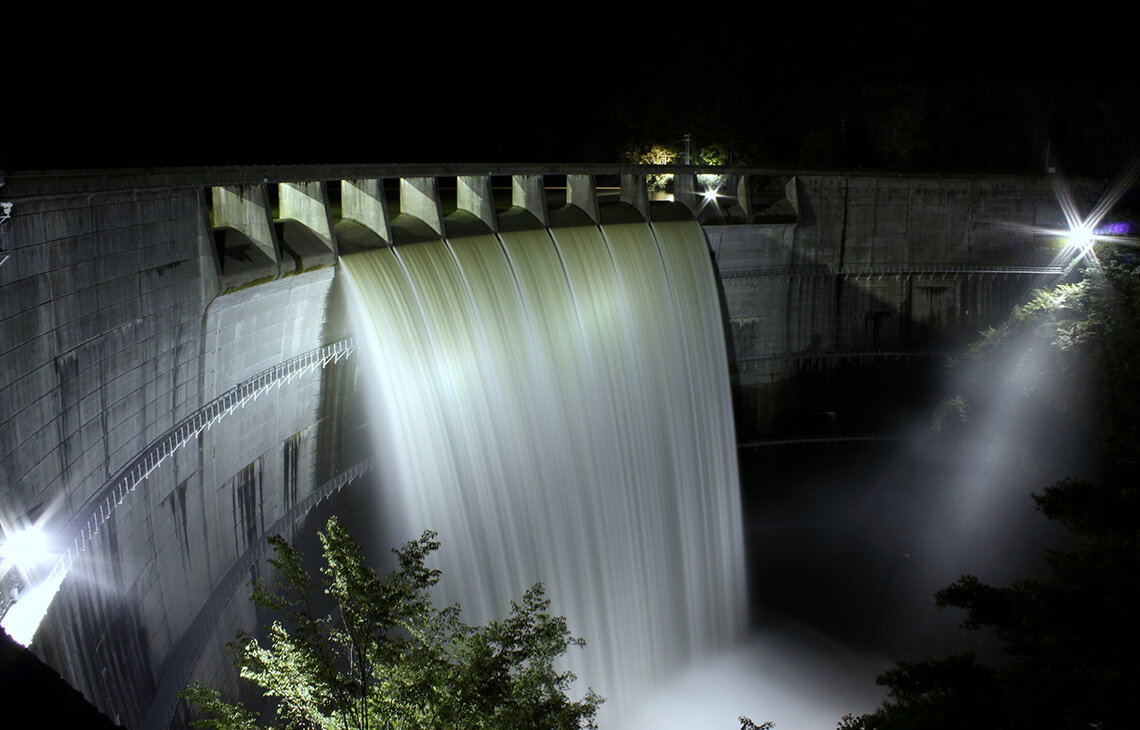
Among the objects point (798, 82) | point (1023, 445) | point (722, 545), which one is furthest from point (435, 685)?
point (798, 82)

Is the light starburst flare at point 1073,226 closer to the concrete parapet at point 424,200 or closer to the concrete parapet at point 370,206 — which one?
the concrete parapet at point 424,200

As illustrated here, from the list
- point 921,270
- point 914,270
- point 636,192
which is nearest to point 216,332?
point 636,192

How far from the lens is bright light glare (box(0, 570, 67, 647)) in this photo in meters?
7.11

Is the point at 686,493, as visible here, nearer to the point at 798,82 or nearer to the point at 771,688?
the point at 771,688

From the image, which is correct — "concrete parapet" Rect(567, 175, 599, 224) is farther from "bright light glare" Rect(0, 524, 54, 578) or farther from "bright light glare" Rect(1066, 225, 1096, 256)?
"bright light glare" Rect(1066, 225, 1096, 256)

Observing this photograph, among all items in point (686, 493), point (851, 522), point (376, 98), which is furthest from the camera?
point (376, 98)

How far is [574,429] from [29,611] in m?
10.3

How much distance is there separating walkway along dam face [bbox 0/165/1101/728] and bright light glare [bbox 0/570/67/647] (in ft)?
0.07

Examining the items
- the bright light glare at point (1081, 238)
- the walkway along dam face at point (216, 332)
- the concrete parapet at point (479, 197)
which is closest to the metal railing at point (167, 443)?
the walkway along dam face at point (216, 332)

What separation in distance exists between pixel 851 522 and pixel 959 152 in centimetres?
2112

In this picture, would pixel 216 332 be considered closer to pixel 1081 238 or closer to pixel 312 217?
pixel 312 217

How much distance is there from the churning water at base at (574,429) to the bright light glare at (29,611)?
6108 millimetres

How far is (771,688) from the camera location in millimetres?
17438

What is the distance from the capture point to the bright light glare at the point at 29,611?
711 centimetres
